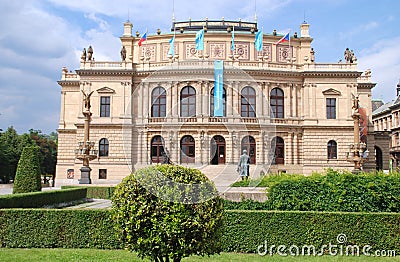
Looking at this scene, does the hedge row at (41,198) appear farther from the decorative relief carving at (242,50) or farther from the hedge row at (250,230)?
the decorative relief carving at (242,50)

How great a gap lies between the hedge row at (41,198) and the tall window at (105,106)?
23375 millimetres

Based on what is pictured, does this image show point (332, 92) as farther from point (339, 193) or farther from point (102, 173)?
point (339, 193)

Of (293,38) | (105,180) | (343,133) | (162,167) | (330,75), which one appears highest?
(293,38)

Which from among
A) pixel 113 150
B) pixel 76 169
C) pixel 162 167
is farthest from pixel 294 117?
pixel 162 167

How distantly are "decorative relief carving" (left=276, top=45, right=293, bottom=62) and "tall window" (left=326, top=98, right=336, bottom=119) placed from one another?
8.11m

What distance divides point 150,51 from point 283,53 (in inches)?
697

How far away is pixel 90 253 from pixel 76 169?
1491 inches

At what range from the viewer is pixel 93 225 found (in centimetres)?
1232

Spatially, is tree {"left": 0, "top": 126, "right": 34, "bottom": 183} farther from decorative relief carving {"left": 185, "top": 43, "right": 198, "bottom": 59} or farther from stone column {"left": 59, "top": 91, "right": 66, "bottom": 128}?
decorative relief carving {"left": 185, "top": 43, "right": 198, "bottom": 59}

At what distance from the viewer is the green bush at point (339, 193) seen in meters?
13.4

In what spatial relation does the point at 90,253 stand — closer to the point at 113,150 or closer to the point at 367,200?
the point at 367,200

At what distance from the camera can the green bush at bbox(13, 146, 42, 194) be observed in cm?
2167

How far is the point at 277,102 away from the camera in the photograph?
48.4 m

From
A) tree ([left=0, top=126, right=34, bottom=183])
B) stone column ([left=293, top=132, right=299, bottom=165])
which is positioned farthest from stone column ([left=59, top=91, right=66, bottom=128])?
stone column ([left=293, top=132, right=299, bottom=165])
